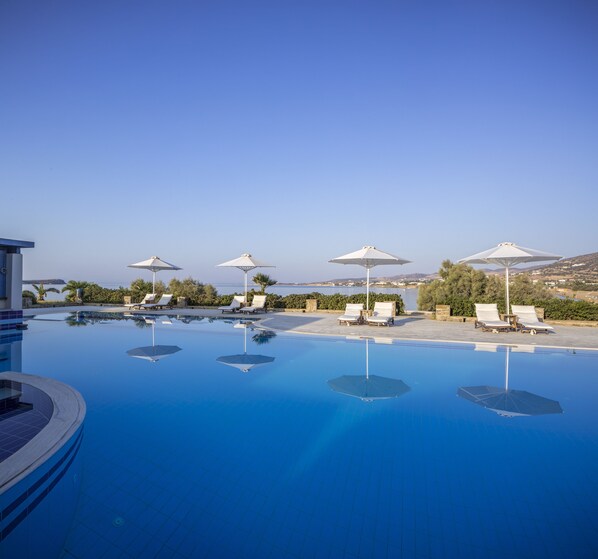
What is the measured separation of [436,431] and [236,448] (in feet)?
8.03

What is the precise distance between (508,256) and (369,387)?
814cm

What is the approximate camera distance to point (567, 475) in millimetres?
3416

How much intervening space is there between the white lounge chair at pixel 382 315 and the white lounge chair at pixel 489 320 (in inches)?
113

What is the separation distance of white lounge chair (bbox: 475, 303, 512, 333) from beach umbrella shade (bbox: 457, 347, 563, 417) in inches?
218

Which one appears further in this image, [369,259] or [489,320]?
[369,259]

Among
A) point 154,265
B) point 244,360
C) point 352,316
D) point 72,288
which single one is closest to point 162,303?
point 154,265

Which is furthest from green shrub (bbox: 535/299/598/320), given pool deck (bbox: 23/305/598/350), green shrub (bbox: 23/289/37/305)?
green shrub (bbox: 23/289/37/305)

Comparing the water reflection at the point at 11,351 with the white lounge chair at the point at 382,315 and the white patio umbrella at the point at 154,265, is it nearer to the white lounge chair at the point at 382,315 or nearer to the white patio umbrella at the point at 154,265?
the white patio umbrella at the point at 154,265

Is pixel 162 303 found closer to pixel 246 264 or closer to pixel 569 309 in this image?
pixel 246 264

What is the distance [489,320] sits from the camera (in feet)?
39.2

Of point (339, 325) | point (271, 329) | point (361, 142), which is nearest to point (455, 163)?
point (361, 142)

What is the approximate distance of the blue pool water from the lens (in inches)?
102

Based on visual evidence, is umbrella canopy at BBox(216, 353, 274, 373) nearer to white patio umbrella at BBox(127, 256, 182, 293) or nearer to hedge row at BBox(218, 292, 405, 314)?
hedge row at BBox(218, 292, 405, 314)

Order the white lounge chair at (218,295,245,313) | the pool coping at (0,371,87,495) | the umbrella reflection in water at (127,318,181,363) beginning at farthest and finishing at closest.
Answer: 1. the white lounge chair at (218,295,245,313)
2. the umbrella reflection in water at (127,318,181,363)
3. the pool coping at (0,371,87,495)
